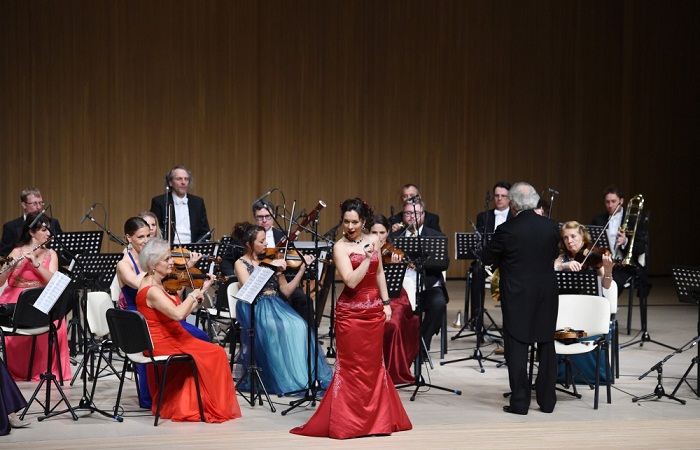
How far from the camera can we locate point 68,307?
6.65 meters

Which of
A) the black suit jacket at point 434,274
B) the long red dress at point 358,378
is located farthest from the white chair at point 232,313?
the black suit jacket at point 434,274

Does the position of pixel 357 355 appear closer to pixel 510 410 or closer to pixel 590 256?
pixel 510 410

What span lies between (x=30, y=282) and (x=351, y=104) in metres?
6.67

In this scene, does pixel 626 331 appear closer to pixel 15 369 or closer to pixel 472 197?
pixel 472 197

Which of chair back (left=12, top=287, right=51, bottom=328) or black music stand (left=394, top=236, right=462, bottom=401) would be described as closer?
chair back (left=12, top=287, right=51, bottom=328)

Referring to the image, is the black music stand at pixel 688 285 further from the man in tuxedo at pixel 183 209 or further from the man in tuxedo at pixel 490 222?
the man in tuxedo at pixel 183 209

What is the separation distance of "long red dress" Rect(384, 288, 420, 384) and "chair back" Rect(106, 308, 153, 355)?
1964mm

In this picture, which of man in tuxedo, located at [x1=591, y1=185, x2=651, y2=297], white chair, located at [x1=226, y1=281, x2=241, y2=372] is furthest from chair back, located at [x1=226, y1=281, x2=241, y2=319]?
man in tuxedo, located at [x1=591, y1=185, x2=651, y2=297]

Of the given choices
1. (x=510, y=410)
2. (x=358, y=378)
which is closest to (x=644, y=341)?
(x=510, y=410)

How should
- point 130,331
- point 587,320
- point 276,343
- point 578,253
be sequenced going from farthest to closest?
point 578,253
point 276,343
point 587,320
point 130,331

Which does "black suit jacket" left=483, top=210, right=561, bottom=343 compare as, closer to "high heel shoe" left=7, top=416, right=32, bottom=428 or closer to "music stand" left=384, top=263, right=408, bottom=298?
"music stand" left=384, top=263, right=408, bottom=298

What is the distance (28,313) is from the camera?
638 centimetres

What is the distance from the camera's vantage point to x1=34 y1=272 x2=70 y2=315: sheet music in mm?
5363

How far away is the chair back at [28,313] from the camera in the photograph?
626cm
